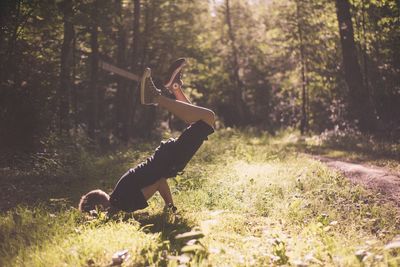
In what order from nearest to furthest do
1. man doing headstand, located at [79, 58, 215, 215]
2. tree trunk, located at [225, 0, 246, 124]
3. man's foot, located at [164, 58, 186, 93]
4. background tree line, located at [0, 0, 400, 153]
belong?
man doing headstand, located at [79, 58, 215, 215] → man's foot, located at [164, 58, 186, 93] → background tree line, located at [0, 0, 400, 153] → tree trunk, located at [225, 0, 246, 124]

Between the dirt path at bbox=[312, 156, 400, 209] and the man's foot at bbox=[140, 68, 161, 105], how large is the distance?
170 inches

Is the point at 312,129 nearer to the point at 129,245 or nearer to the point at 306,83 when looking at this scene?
the point at 306,83

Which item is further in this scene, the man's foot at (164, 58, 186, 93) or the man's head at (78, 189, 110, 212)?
the man's foot at (164, 58, 186, 93)

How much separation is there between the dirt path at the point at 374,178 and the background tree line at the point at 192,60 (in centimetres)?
633

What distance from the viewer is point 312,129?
2762 centimetres

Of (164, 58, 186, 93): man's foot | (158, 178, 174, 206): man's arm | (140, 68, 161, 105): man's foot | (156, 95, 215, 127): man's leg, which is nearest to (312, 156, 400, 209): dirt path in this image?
(156, 95, 215, 127): man's leg

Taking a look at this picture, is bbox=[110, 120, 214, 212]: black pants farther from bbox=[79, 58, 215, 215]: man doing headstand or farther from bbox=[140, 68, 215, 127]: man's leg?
bbox=[140, 68, 215, 127]: man's leg

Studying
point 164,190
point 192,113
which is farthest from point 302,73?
point 192,113

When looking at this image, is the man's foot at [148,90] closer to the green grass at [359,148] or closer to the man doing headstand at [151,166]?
the man doing headstand at [151,166]

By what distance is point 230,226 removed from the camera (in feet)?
20.0

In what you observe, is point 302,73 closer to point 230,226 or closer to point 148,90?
point 148,90

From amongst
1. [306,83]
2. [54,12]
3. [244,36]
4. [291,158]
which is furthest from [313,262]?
[244,36]

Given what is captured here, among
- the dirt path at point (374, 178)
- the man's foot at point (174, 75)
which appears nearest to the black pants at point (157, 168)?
the man's foot at point (174, 75)

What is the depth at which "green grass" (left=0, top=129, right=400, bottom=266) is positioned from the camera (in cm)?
466
